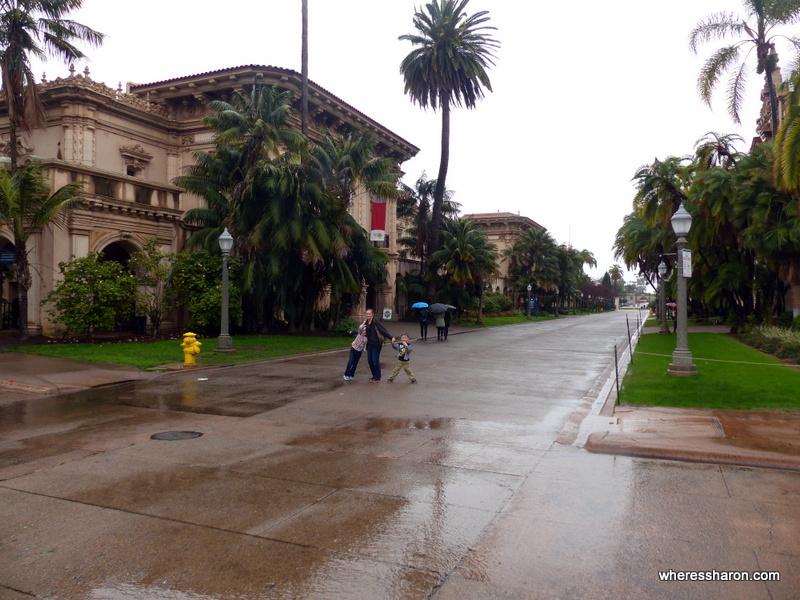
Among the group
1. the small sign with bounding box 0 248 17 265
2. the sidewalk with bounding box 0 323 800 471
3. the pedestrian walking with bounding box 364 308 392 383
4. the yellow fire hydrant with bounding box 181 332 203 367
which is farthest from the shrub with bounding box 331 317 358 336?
the sidewalk with bounding box 0 323 800 471

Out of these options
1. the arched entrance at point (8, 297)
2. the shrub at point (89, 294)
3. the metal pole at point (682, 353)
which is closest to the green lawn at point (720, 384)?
the metal pole at point (682, 353)

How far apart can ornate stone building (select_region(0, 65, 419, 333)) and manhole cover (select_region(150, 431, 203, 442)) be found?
15.4 meters

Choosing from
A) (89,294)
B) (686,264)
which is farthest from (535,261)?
(686,264)

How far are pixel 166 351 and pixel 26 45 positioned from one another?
10918 millimetres

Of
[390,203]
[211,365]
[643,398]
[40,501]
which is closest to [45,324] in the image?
[211,365]

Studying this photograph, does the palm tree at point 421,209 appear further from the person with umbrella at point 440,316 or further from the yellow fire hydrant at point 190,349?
the yellow fire hydrant at point 190,349

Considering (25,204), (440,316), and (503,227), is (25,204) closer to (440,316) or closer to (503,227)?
(440,316)

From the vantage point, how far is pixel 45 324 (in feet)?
72.5

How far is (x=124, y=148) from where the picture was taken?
30.4 metres

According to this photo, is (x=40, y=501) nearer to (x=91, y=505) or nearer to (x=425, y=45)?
(x=91, y=505)

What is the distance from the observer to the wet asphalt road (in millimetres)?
4188

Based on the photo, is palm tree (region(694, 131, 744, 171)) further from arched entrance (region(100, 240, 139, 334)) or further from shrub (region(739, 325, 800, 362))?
arched entrance (region(100, 240, 139, 334))

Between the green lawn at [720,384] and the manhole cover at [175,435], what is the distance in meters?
7.32

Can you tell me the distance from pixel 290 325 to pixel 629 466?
2226cm
